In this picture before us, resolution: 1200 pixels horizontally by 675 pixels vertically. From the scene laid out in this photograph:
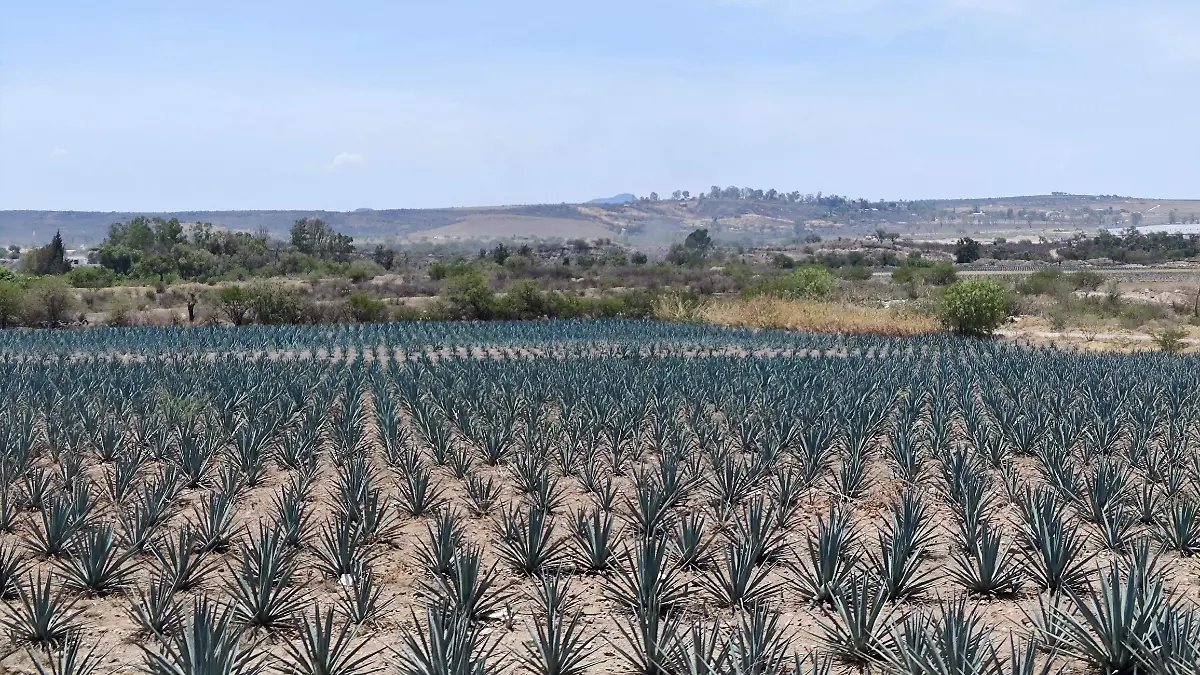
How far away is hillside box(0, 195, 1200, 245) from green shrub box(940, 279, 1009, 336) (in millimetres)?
78266

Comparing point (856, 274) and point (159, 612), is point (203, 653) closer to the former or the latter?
point (159, 612)

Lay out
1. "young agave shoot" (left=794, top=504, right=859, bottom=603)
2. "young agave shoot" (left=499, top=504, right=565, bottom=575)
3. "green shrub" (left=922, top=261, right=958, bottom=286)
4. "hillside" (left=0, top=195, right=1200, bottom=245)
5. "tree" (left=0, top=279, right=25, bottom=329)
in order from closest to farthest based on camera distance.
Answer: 1. "young agave shoot" (left=794, top=504, right=859, bottom=603)
2. "young agave shoot" (left=499, top=504, right=565, bottom=575)
3. "tree" (left=0, top=279, right=25, bottom=329)
4. "green shrub" (left=922, top=261, right=958, bottom=286)
5. "hillside" (left=0, top=195, right=1200, bottom=245)

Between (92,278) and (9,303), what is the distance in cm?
1702

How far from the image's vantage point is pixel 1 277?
40.0 meters

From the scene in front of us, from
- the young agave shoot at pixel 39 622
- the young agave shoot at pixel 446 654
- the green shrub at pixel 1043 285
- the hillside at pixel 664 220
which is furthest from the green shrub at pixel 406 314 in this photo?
the hillside at pixel 664 220

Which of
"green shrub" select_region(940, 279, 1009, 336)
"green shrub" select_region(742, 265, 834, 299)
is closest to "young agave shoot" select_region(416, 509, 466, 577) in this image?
"green shrub" select_region(940, 279, 1009, 336)

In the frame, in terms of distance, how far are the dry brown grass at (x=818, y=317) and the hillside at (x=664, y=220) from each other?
7323 cm

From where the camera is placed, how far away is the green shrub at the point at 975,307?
25.7m

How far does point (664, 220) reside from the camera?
133 metres

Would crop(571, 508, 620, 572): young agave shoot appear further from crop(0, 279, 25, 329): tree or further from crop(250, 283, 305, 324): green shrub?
crop(0, 279, 25, 329): tree

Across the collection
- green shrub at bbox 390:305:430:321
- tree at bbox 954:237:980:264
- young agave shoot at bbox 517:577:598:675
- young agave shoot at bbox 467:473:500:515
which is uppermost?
young agave shoot at bbox 517:577:598:675

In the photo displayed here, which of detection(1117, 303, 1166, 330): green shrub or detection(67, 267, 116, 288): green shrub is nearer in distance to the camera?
detection(1117, 303, 1166, 330): green shrub

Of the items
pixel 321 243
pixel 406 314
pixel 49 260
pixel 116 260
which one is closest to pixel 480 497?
pixel 406 314

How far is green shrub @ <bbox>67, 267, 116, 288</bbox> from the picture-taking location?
44.2 m
